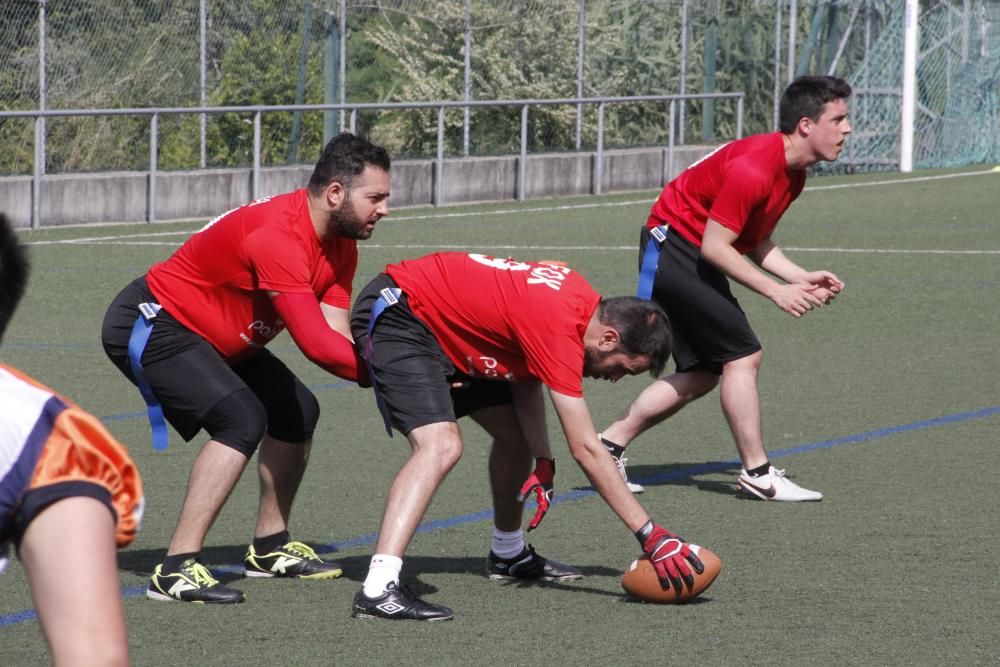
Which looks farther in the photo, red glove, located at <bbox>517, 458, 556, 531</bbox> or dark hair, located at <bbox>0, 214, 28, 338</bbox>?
red glove, located at <bbox>517, 458, 556, 531</bbox>

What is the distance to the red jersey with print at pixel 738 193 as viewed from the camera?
7.69 metres

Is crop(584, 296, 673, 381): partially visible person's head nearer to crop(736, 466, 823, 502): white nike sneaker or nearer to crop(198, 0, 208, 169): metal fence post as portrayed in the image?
crop(736, 466, 823, 502): white nike sneaker

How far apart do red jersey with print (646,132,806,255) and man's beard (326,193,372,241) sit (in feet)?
7.13

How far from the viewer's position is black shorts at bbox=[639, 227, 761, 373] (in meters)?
7.92

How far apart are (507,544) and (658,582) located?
0.67m

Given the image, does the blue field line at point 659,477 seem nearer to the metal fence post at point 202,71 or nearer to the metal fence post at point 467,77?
the metal fence post at point 202,71

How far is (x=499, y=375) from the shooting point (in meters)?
6.03

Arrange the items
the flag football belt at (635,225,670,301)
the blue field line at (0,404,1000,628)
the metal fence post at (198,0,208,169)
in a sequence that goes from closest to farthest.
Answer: the blue field line at (0,404,1000,628) < the flag football belt at (635,225,670,301) < the metal fence post at (198,0,208,169)

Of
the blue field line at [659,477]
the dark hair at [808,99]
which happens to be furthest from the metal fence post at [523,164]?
the dark hair at [808,99]

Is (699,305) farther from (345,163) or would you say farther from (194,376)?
(194,376)

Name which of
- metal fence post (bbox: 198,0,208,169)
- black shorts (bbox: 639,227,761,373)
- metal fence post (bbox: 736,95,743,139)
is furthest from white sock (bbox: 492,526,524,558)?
metal fence post (bbox: 736,95,743,139)

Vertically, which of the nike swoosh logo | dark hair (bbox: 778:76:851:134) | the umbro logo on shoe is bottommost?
the nike swoosh logo

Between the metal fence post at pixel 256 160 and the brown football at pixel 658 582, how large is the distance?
15690 millimetres

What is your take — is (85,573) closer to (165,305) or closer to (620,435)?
(165,305)
